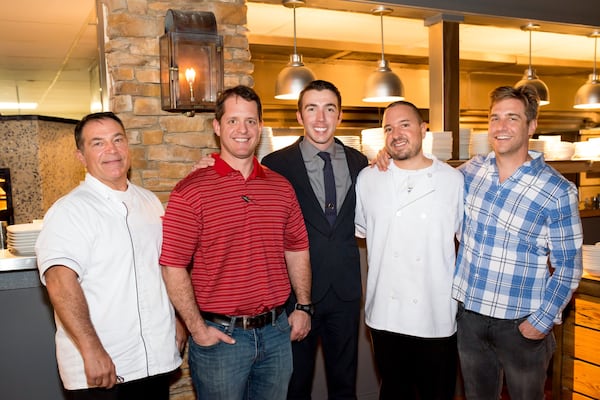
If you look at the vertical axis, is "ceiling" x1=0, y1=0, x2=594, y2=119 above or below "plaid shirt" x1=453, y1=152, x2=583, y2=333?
above

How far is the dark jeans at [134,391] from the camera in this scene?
78.1 inches

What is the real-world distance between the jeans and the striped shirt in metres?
0.92

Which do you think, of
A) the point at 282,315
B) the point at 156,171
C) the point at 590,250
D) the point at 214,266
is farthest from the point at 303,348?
the point at 590,250

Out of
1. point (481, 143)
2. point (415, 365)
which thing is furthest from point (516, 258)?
point (481, 143)

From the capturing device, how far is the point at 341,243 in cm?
263

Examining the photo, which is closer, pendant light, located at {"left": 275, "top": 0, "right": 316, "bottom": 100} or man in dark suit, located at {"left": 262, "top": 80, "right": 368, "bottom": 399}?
man in dark suit, located at {"left": 262, "top": 80, "right": 368, "bottom": 399}

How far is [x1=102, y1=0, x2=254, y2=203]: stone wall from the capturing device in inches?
119

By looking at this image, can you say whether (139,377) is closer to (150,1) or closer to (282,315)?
(282,315)

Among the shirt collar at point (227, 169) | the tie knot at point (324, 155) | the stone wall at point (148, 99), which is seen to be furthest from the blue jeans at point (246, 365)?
the stone wall at point (148, 99)

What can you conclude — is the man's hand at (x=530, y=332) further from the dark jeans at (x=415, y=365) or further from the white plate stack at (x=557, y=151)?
the white plate stack at (x=557, y=151)

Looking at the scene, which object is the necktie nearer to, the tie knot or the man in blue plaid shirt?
the tie knot

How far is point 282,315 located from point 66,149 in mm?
4034

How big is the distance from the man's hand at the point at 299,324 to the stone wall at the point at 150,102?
3.35ft

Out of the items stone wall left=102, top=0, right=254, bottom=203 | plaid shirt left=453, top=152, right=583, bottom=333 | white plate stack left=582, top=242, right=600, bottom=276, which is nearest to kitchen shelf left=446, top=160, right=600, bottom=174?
white plate stack left=582, top=242, right=600, bottom=276
